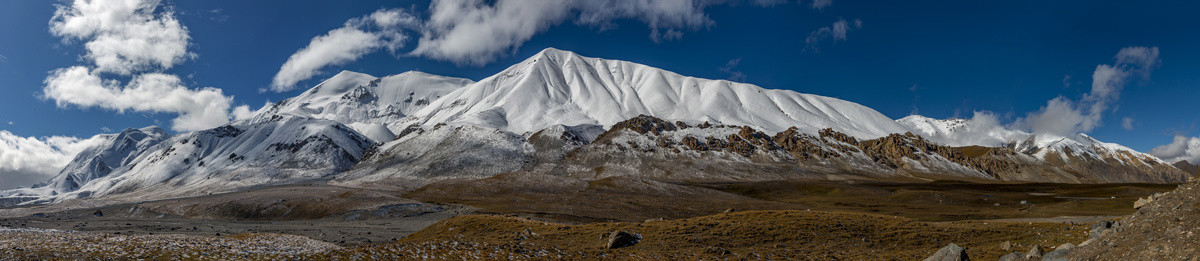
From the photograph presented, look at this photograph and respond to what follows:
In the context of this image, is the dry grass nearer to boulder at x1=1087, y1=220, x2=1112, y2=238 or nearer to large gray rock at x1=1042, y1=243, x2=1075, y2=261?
boulder at x1=1087, y1=220, x2=1112, y2=238

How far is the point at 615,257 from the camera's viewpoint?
92.4 ft

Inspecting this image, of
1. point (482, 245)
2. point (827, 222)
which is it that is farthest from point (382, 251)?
point (827, 222)

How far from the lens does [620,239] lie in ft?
100

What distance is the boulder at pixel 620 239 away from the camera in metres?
30.2

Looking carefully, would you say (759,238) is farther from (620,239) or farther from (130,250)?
(130,250)

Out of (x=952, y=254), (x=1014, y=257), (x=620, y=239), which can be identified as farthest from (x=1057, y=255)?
(x=620, y=239)

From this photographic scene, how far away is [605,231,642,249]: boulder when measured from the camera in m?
30.2

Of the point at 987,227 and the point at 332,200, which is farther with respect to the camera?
the point at 332,200

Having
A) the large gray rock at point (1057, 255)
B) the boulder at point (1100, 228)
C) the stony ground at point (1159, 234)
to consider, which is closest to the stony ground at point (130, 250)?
the large gray rock at point (1057, 255)

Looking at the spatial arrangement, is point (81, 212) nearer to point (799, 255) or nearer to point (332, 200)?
point (332, 200)

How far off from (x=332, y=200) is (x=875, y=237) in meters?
93.9

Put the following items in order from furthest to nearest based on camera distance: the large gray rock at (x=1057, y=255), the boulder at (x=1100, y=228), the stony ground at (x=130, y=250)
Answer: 1. the boulder at (x=1100, y=228)
2. the stony ground at (x=130, y=250)
3. the large gray rock at (x=1057, y=255)

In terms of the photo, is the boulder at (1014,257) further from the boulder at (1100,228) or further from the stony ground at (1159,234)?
the boulder at (1100,228)

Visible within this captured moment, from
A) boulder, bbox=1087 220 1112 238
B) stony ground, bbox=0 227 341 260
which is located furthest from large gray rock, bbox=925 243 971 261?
stony ground, bbox=0 227 341 260
